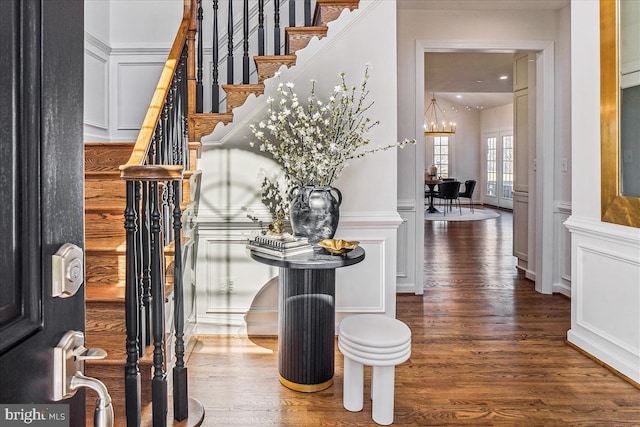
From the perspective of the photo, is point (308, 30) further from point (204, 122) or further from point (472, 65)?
point (472, 65)

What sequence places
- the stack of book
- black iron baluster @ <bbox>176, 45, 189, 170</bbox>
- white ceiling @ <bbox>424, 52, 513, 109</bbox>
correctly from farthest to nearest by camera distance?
white ceiling @ <bbox>424, 52, 513, 109</bbox> < black iron baluster @ <bbox>176, 45, 189, 170</bbox> < the stack of book

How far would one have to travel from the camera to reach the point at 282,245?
A: 2314mm

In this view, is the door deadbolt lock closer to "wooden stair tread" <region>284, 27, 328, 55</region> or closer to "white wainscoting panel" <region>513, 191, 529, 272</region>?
"wooden stair tread" <region>284, 27, 328, 55</region>

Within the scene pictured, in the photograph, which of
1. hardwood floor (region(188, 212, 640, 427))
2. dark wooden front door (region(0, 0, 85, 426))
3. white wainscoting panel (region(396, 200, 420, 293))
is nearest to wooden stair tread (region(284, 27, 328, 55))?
white wainscoting panel (region(396, 200, 420, 293))

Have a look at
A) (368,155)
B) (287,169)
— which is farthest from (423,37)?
(287,169)

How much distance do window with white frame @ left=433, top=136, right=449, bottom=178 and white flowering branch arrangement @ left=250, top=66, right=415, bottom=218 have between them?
39.3 feet

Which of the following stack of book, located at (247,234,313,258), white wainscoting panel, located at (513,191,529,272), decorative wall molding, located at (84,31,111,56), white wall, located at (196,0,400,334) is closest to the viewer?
stack of book, located at (247,234,313,258)

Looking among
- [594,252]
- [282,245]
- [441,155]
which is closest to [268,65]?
[282,245]

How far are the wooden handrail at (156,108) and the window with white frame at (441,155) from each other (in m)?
12.4

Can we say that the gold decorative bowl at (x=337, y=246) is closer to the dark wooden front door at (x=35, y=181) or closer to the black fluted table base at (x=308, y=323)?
the black fluted table base at (x=308, y=323)

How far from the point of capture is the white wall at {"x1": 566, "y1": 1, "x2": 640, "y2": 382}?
98.4 inches

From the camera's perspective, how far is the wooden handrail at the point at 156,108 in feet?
6.98

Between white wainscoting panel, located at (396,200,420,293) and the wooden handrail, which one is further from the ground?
the wooden handrail

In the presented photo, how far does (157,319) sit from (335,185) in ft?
5.24
